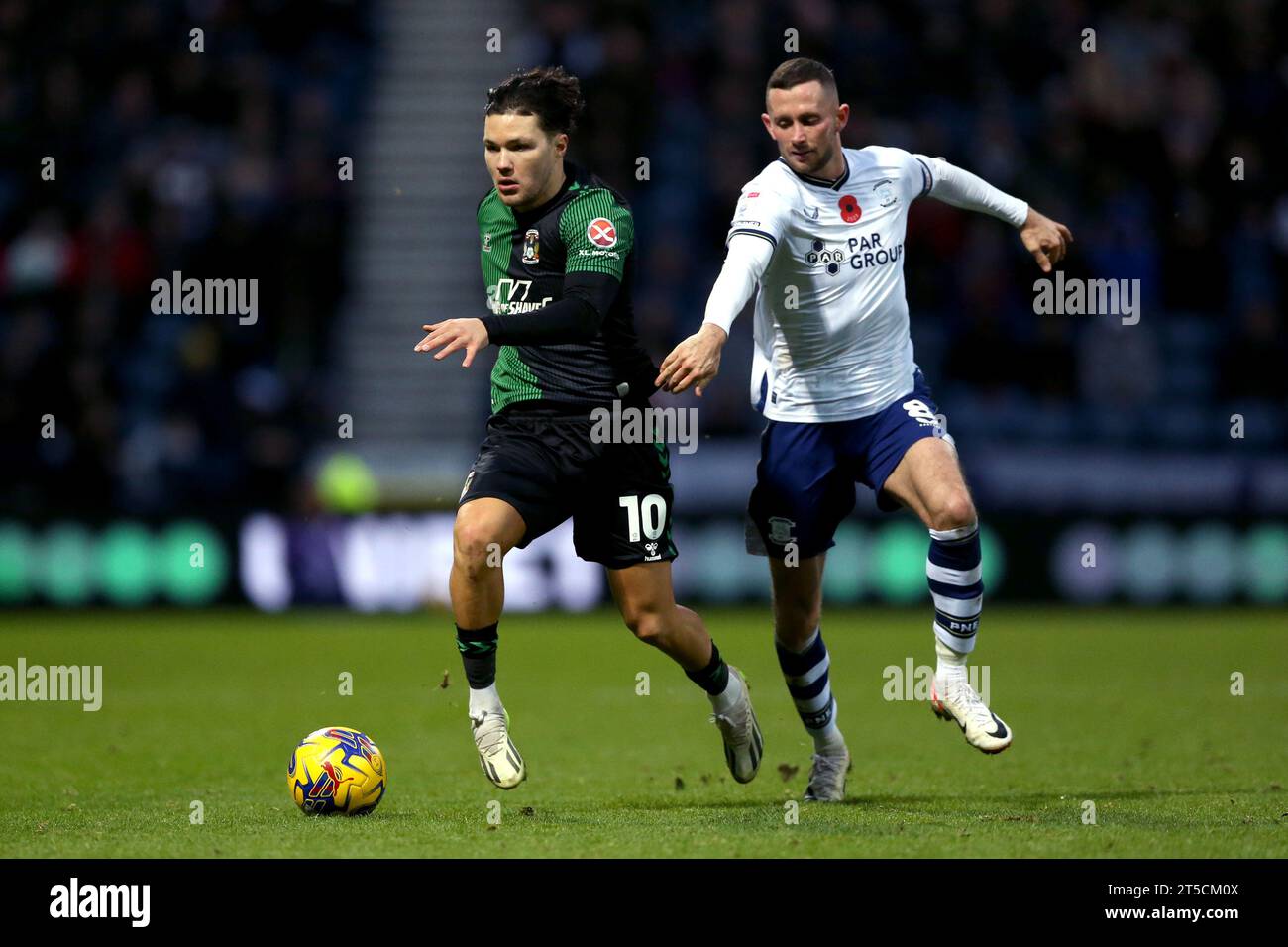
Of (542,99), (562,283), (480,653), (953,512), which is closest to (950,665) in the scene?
(953,512)

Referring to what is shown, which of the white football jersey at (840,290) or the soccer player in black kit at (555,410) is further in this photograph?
the white football jersey at (840,290)

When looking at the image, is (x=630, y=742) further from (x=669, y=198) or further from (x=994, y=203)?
(x=669, y=198)

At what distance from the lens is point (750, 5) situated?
21.0 metres

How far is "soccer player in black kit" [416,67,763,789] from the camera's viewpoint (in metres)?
6.97

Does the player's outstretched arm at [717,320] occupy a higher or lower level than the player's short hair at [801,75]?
lower

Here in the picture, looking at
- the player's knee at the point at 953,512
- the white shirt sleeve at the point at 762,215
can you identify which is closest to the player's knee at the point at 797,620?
the player's knee at the point at 953,512

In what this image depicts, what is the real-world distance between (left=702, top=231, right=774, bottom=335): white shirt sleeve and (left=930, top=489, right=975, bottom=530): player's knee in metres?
1.06

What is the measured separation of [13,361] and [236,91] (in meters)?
4.14

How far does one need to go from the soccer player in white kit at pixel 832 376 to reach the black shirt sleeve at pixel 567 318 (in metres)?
0.51

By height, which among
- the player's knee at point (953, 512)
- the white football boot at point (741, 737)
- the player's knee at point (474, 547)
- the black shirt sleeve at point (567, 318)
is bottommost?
the white football boot at point (741, 737)

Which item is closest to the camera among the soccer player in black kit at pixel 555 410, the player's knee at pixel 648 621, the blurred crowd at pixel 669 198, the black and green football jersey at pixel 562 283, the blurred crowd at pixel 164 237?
the soccer player in black kit at pixel 555 410

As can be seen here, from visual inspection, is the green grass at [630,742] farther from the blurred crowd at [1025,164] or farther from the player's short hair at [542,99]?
the player's short hair at [542,99]

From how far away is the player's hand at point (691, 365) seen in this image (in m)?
6.30

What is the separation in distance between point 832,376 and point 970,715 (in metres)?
1.48
